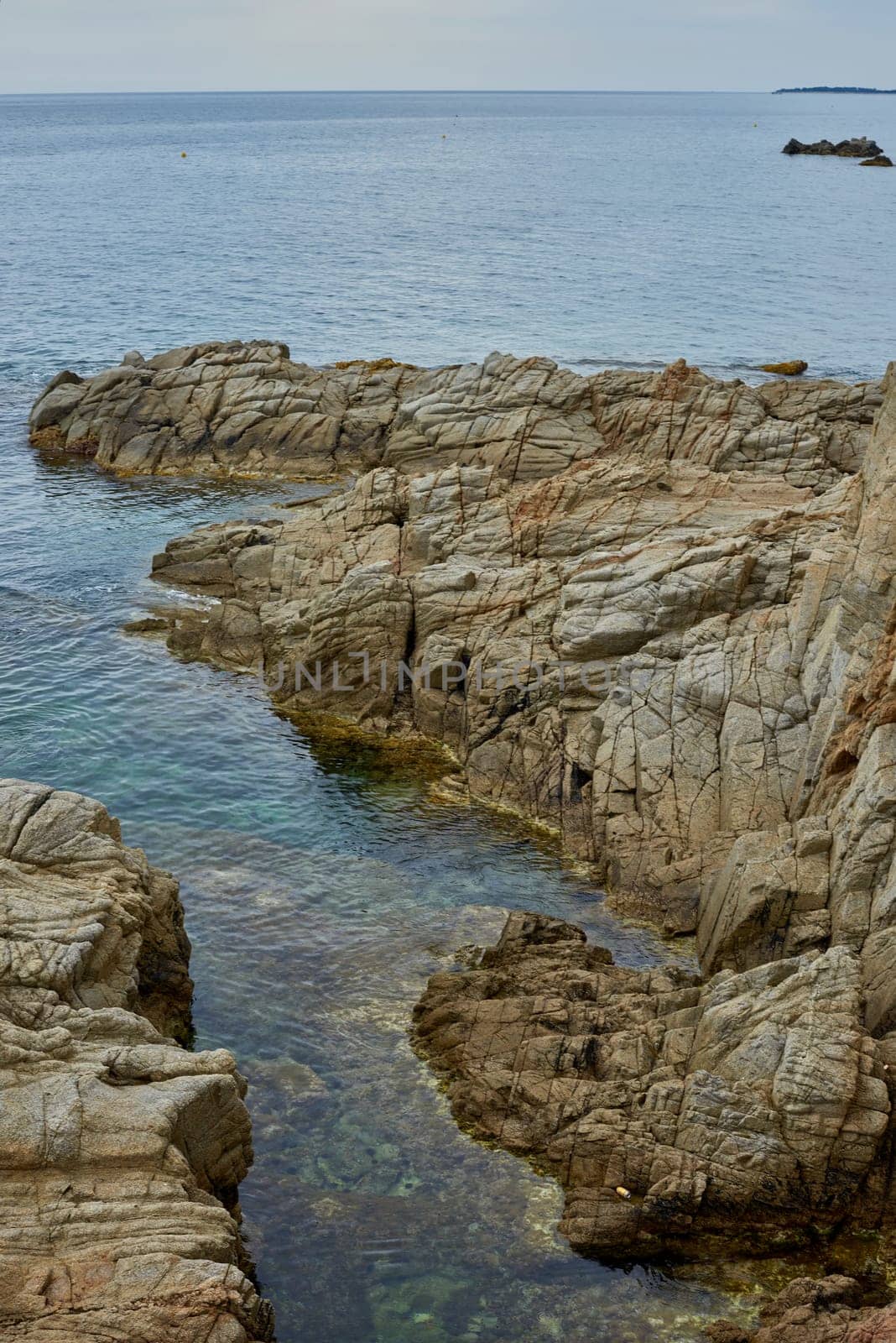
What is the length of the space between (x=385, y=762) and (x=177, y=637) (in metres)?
11.1

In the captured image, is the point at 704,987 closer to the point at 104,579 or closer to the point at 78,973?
the point at 78,973

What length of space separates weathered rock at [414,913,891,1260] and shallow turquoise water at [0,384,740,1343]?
0.74 meters

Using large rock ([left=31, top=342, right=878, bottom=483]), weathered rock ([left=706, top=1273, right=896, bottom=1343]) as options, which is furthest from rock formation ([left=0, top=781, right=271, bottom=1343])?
large rock ([left=31, top=342, right=878, bottom=483])

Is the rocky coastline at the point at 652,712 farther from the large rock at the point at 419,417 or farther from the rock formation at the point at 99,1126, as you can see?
the rock formation at the point at 99,1126

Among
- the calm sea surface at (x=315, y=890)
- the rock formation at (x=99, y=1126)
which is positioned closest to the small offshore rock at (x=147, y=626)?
the calm sea surface at (x=315, y=890)

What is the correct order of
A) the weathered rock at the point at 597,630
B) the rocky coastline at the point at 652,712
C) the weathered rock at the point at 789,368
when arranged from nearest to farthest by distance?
the rocky coastline at the point at 652,712 → the weathered rock at the point at 597,630 → the weathered rock at the point at 789,368

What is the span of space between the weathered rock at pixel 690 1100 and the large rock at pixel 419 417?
31721 mm

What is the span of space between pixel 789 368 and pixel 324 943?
6575 centimetres

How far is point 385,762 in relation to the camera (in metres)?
37.8

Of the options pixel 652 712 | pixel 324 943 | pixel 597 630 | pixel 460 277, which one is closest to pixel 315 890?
pixel 324 943

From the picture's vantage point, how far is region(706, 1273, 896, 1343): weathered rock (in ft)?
57.2

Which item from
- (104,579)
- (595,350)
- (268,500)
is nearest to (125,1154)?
(104,579)

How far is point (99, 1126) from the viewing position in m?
18.2

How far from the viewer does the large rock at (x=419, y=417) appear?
179ft
